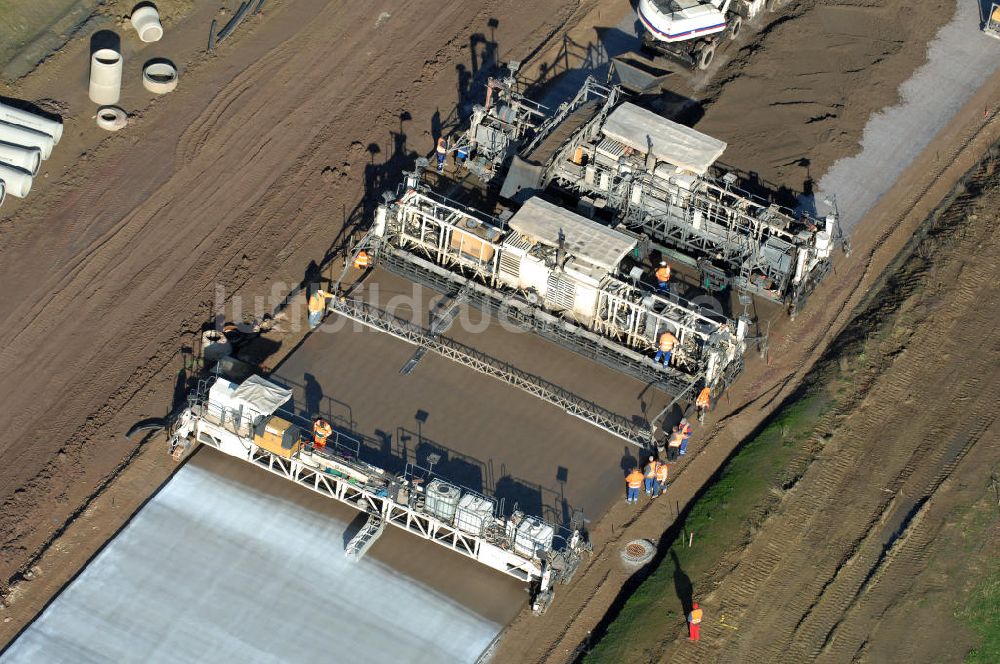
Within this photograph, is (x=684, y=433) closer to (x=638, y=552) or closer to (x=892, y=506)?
(x=638, y=552)

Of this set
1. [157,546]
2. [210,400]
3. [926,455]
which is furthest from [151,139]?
[926,455]

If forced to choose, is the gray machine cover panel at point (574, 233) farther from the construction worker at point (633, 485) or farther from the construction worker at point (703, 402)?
the construction worker at point (633, 485)

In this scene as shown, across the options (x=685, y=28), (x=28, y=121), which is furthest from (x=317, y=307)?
(x=685, y=28)

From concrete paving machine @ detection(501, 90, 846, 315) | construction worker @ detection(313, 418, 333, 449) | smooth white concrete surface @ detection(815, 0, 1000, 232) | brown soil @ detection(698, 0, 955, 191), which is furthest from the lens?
brown soil @ detection(698, 0, 955, 191)

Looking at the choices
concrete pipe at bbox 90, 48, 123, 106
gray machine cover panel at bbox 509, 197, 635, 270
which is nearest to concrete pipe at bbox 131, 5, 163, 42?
concrete pipe at bbox 90, 48, 123, 106

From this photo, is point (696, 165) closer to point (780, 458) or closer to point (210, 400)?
point (780, 458)

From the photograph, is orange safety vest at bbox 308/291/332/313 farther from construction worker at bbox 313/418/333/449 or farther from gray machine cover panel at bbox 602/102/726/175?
gray machine cover panel at bbox 602/102/726/175

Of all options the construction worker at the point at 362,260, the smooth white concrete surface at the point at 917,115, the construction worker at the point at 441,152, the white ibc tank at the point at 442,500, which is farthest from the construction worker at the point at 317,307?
the smooth white concrete surface at the point at 917,115
